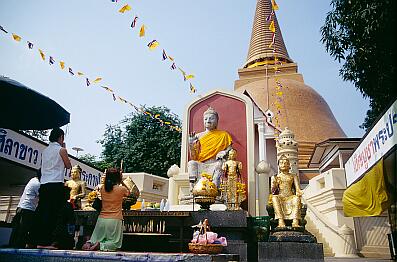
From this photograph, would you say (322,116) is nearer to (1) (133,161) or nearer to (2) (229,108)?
(1) (133,161)

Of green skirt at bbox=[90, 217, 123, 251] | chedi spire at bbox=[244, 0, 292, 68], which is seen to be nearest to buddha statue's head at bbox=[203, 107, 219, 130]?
green skirt at bbox=[90, 217, 123, 251]

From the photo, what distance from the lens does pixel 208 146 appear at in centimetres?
848

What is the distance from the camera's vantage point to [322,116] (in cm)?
2494

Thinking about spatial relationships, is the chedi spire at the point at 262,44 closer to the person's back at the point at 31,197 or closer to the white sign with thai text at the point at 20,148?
the white sign with thai text at the point at 20,148

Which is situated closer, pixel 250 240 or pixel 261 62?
pixel 250 240

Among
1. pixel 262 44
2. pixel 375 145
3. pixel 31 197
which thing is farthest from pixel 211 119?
pixel 262 44

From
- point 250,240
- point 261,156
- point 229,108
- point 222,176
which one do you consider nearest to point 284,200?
point 250,240

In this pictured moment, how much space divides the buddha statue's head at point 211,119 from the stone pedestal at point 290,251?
157 inches

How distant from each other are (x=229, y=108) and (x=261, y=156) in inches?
272

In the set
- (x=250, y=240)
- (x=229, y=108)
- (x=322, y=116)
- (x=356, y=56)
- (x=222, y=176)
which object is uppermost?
(x=322, y=116)

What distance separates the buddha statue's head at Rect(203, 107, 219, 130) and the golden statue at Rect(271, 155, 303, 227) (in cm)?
265

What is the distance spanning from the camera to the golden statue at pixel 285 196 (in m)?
5.81

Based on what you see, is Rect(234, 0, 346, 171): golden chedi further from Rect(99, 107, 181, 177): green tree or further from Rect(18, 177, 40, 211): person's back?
Rect(18, 177, 40, 211): person's back

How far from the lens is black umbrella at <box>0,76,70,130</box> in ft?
21.1
